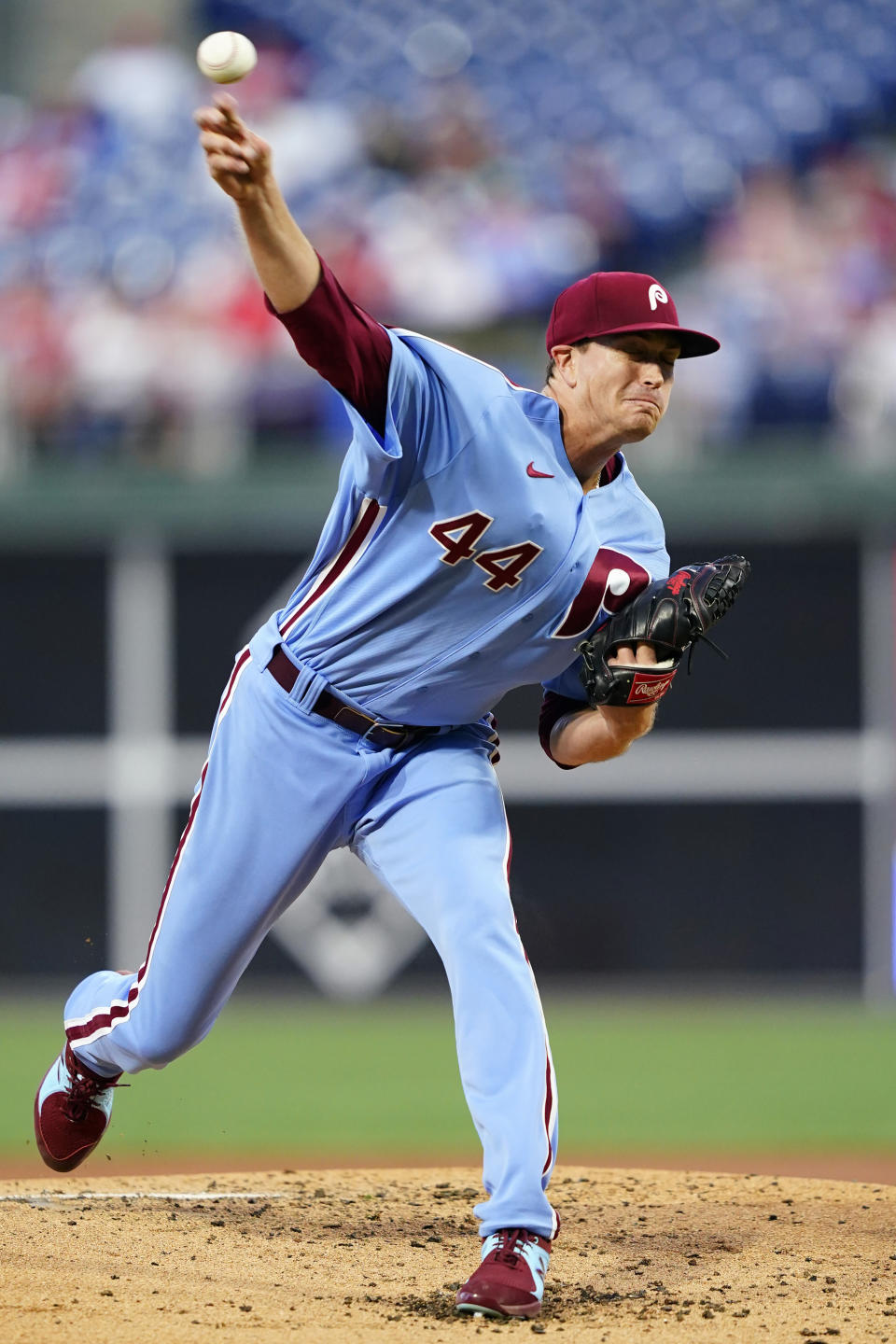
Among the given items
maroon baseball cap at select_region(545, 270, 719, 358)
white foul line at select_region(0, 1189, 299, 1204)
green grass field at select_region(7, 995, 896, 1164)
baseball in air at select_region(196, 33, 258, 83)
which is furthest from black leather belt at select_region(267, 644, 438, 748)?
green grass field at select_region(7, 995, 896, 1164)

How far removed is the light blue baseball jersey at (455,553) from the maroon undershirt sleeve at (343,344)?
3 cm

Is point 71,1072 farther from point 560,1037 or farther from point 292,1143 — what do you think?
point 560,1037

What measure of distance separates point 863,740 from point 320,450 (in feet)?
9.76

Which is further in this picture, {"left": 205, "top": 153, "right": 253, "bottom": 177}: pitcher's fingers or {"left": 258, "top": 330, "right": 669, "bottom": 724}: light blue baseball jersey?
{"left": 258, "top": 330, "right": 669, "bottom": 724}: light blue baseball jersey

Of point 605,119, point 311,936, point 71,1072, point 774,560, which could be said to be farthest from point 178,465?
point 71,1072

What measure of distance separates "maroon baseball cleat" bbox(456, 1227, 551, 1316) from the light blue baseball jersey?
3.25 feet

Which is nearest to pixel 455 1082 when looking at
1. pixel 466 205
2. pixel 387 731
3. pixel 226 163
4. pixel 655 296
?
pixel 387 731

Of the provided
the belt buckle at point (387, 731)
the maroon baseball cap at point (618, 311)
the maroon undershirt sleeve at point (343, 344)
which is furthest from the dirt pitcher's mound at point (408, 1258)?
the maroon baseball cap at point (618, 311)

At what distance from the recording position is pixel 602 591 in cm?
345

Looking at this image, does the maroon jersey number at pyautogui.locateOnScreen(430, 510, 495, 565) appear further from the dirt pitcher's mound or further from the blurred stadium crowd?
the blurred stadium crowd

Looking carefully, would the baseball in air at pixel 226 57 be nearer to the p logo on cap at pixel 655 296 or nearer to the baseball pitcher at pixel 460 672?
the baseball pitcher at pixel 460 672

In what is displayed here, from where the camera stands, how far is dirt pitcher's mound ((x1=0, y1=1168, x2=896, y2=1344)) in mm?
3074

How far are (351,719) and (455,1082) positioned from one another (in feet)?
12.8

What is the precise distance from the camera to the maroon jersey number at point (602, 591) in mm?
3432
